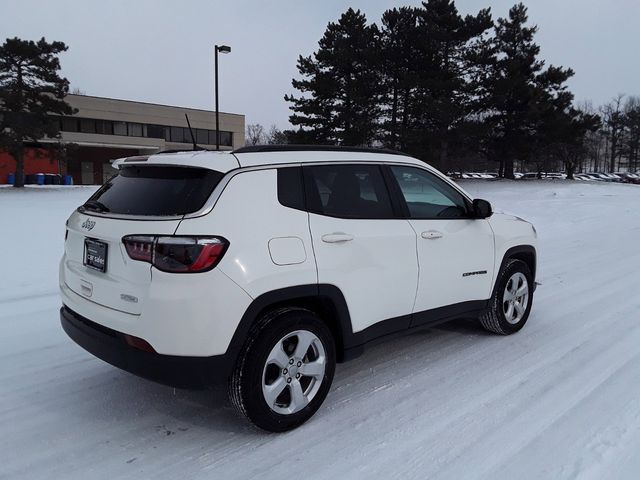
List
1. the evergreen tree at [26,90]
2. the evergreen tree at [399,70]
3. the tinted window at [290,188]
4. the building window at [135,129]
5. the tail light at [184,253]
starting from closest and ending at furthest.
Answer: the tail light at [184,253] → the tinted window at [290,188] → the evergreen tree at [26,90] → the evergreen tree at [399,70] → the building window at [135,129]

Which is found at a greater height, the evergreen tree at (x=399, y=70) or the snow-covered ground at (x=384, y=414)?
the evergreen tree at (x=399, y=70)

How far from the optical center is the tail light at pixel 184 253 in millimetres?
2816

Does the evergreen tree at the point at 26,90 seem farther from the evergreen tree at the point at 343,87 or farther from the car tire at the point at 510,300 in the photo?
the car tire at the point at 510,300

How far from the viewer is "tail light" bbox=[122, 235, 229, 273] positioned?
2.82m

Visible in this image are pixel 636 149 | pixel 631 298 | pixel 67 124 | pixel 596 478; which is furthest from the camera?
pixel 636 149

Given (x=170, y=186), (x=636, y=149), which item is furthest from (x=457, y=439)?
(x=636, y=149)

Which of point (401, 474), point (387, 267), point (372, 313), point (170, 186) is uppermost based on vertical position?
point (170, 186)

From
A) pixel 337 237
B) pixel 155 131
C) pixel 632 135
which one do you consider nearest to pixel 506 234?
pixel 337 237

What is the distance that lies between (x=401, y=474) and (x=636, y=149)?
85.9 m

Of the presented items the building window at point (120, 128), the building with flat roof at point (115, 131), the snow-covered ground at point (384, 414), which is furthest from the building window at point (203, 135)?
the snow-covered ground at point (384, 414)

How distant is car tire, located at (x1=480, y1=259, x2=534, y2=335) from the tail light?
9.68 ft

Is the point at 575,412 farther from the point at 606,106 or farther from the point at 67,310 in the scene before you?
the point at 606,106

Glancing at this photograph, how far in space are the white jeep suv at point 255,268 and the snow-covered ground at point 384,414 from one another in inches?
13.4

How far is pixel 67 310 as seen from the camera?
3615mm
